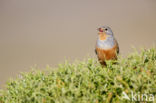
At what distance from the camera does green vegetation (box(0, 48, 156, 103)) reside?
2080 millimetres

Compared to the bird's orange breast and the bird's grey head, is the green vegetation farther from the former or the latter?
the bird's grey head

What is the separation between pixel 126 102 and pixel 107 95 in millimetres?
209

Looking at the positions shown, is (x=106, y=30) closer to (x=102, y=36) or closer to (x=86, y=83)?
(x=102, y=36)

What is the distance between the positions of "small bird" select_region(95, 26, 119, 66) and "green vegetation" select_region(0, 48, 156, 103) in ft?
4.14

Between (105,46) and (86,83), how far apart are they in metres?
2.01

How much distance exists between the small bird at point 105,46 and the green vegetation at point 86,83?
4.14 ft

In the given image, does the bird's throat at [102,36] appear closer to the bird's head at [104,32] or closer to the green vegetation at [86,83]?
the bird's head at [104,32]

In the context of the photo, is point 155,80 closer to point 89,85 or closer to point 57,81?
point 89,85

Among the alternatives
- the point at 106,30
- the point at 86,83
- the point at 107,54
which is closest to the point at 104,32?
the point at 106,30

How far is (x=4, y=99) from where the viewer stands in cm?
259

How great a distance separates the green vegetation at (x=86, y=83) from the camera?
2.08m

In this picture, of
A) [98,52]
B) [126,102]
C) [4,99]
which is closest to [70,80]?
[126,102]

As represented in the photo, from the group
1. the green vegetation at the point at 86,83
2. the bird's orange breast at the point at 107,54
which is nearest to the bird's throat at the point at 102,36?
the bird's orange breast at the point at 107,54

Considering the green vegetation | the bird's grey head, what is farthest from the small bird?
the green vegetation
